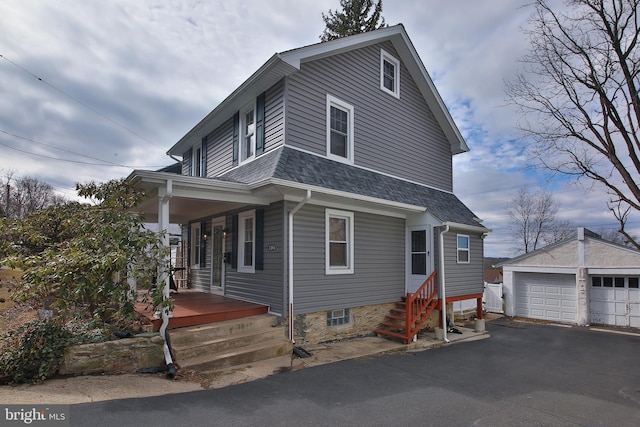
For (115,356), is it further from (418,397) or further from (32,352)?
(418,397)

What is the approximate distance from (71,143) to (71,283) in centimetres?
1996

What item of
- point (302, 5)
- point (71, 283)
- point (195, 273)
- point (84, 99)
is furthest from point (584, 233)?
point (84, 99)

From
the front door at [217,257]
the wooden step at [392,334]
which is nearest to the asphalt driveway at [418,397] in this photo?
the wooden step at [392,334]

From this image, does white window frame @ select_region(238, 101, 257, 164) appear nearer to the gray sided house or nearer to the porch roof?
the gray sided house

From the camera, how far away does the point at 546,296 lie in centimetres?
1473

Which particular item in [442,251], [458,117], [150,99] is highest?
[150,99]

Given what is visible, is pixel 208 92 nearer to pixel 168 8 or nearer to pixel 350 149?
pixel 168 8

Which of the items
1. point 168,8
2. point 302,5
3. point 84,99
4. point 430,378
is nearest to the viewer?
point 430,378

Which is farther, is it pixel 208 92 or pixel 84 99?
pixel 84 99

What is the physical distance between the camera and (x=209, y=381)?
5121mm

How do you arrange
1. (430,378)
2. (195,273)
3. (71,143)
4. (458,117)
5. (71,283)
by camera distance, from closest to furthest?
(71,283)
(430,378)
(195,273)
(458,117)
(71,143)

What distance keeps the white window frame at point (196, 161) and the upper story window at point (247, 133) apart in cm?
350

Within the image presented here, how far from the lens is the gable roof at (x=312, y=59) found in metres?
7.65

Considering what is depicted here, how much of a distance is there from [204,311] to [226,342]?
3.41 ft
